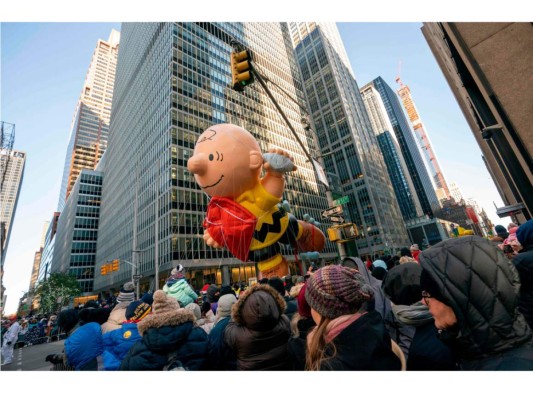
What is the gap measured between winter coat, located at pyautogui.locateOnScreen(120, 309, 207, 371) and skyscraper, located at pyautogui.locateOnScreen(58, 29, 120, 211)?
5120 inches

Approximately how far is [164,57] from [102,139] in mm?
105102

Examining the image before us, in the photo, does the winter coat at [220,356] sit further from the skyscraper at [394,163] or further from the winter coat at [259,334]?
the skyscraper at [394,163]

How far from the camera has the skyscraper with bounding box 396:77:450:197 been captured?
570 ft

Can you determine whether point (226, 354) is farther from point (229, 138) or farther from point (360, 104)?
point (360, 104)

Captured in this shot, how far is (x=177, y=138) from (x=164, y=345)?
3617 cm

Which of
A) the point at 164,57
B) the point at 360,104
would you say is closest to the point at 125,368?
the point at 164,57

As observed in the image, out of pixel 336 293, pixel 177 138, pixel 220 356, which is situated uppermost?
pixel 177 138

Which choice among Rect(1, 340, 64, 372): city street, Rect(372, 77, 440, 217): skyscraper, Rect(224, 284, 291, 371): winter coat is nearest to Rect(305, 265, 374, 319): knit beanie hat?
Rect(224, 284, 291, 371): winter coat

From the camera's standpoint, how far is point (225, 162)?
5438mm

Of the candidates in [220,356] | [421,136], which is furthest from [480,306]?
[421,136]

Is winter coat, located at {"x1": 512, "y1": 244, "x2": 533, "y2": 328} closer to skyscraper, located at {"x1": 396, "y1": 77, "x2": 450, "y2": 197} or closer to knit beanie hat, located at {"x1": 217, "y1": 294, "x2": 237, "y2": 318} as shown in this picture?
knit beanie hat, located at {"x1": 217, "y1": 294, "x2": 237, "y2": 318}

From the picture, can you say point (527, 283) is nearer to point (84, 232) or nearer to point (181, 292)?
point (181, 292)

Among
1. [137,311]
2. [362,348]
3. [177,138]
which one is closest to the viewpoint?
[362,348]

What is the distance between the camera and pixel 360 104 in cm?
9275
